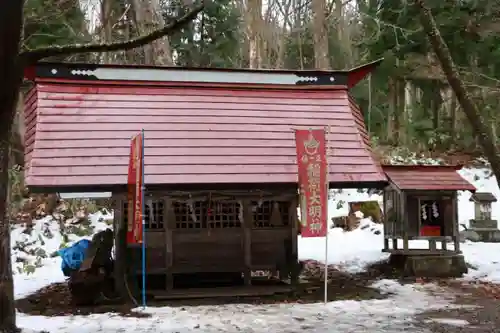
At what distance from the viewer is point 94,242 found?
1061 cm

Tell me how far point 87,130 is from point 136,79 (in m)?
1.82

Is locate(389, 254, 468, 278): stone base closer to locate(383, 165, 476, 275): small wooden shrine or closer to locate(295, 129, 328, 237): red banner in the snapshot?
locate(383, 165, 476, 275): small wooden shrine

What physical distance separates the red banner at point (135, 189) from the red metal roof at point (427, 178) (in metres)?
5.88

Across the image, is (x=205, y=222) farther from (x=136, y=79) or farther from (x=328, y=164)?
(x=136, y=79)

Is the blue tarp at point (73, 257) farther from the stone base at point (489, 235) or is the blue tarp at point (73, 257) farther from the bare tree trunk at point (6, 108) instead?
the stone base at point (489, 235)

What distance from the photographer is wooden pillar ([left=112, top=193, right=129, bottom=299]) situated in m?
10.1

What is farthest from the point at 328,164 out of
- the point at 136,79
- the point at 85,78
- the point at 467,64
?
the point at 467,64

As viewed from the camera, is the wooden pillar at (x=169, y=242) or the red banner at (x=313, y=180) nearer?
the red banner at (x=313, y=180)

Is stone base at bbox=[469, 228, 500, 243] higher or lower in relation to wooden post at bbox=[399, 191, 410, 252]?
lower

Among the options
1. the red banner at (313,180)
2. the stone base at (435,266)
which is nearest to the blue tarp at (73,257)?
the red banner at (313,180)

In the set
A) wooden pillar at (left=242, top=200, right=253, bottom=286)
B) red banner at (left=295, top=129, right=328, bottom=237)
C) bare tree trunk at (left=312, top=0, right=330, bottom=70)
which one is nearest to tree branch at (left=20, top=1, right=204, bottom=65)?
red banner at (left=295, top=129, right=328, bottom=237)

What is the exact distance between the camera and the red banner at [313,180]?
962cm

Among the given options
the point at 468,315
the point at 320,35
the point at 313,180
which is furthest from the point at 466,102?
the point at 320,35

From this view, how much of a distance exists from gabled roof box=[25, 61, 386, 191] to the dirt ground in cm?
208
